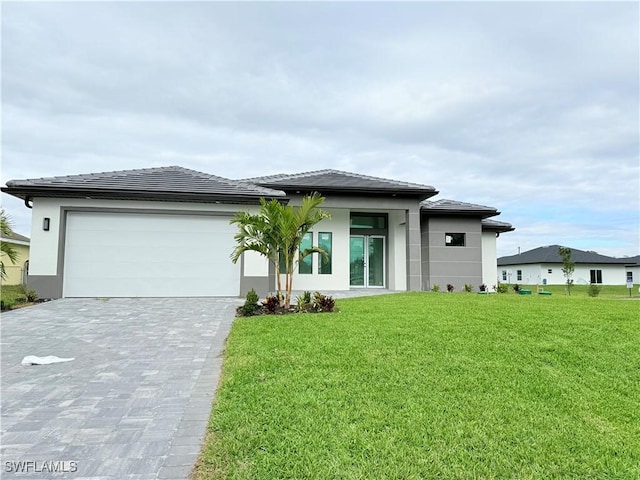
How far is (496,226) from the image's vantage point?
17.7 m

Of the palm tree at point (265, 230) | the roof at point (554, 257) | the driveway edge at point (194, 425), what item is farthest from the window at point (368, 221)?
the roof at point (554, 257)

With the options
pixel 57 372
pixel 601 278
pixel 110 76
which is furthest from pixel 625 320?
pixel 601 278

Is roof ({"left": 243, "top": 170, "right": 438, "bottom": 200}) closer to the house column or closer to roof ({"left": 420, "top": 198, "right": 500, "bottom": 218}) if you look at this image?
the house column

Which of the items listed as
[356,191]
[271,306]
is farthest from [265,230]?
[356,191]

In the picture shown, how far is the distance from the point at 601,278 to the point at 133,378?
153 feet

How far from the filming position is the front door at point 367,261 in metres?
16.5

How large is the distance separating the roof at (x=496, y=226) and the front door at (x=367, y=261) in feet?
17.2

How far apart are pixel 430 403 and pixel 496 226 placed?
16126mm

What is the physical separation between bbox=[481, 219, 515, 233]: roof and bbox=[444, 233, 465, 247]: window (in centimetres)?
185

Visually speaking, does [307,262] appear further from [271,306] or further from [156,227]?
[271,306]

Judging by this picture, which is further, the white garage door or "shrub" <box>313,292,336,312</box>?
the white garage door

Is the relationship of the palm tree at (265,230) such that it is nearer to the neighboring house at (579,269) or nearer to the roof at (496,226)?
the roof at (496,226)

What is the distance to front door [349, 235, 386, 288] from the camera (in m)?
16.5

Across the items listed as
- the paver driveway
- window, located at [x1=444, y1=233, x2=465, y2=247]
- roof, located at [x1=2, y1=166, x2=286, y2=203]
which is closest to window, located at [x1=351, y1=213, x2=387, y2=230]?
window, located at [x1=444, y1=233, x2=465, y2=247]
